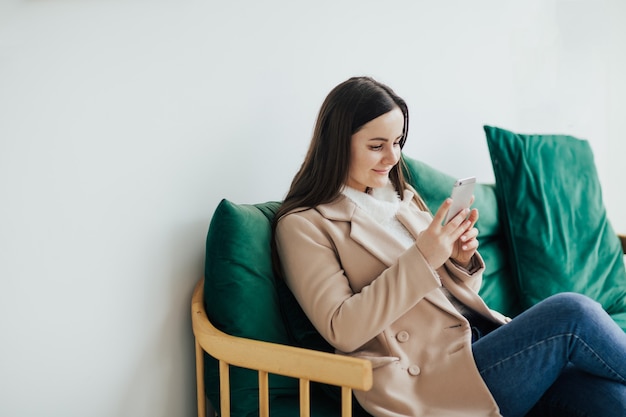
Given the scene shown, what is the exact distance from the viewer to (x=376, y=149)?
1.84 meters

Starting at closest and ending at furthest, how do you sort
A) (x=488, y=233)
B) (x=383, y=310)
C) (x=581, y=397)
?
(x=383, y=310), (x=581, y=397), (x=488, y=233)

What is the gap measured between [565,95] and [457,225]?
182 cm

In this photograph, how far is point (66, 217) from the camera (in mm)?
1532

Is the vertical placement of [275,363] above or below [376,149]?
below

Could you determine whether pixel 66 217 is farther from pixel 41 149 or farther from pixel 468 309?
pixel 468 309

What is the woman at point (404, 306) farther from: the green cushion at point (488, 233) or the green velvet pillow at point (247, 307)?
the green cushion at point (488, 233)

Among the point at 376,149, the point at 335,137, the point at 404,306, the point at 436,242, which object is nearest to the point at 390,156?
the point at 376,149

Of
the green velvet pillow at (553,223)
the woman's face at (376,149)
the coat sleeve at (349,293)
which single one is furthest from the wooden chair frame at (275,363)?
the green velvet pillow at (553,223)

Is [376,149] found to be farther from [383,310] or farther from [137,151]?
[137,151]

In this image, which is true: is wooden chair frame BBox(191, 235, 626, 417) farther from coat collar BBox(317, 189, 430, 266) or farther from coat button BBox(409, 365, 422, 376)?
coat collar BBox(317, 189, 430, 266)

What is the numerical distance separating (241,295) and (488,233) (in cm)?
103

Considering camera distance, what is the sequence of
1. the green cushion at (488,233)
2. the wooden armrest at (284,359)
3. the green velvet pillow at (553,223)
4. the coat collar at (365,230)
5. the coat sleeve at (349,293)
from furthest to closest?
the green velvet pillow at (553,223)
the green cushion at (488,233)
the coat collar at (365,230)
the coat sleeve at (349,293)
the wooden armrest at (284,359)

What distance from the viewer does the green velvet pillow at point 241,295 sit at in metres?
1.72

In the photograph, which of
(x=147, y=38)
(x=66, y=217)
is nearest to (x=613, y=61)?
(x=147, y=38)
